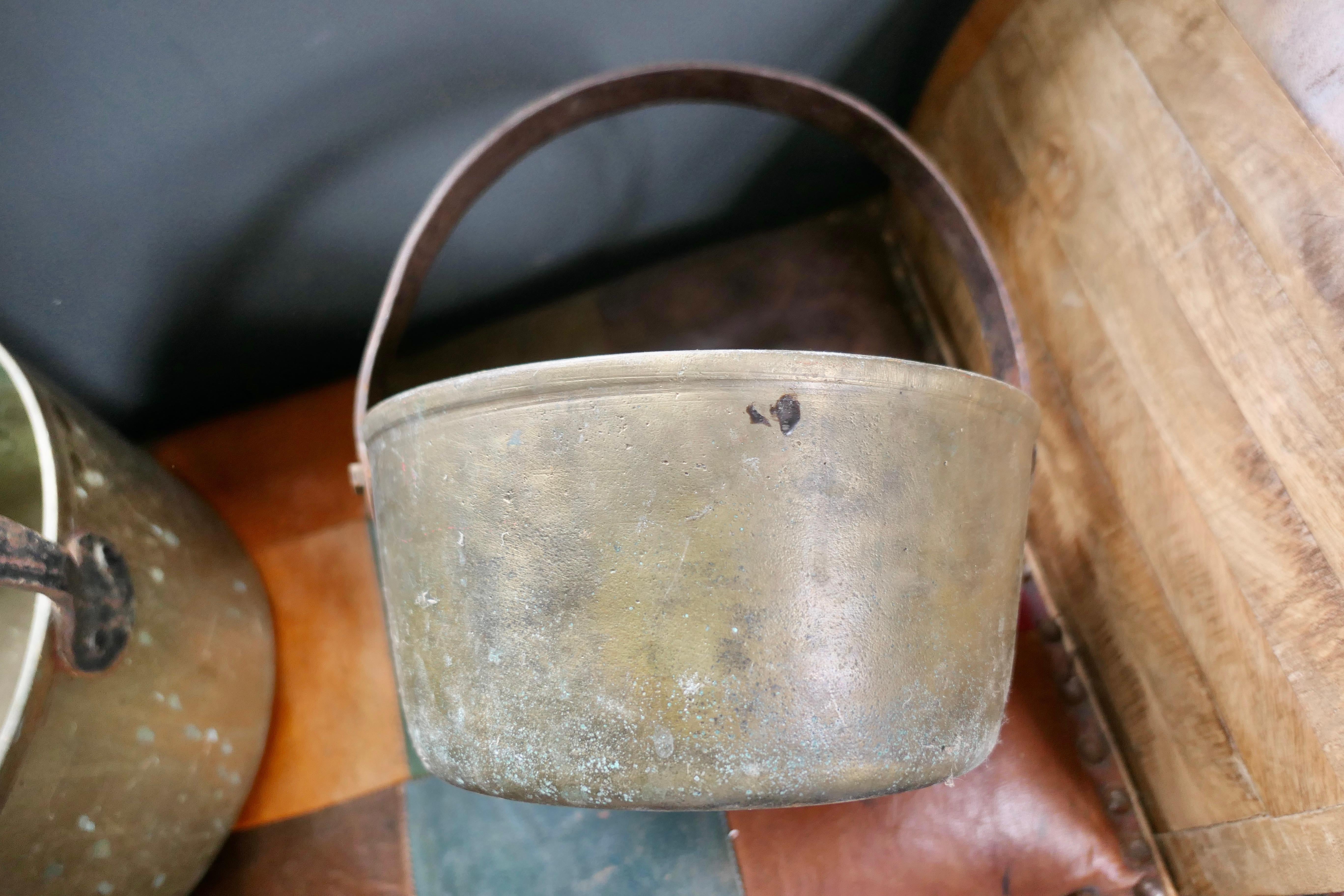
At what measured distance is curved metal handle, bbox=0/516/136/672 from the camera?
0.68m

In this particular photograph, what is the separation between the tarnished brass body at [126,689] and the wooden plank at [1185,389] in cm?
119

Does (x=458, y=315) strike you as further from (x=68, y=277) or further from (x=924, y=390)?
(x=924, y=390)

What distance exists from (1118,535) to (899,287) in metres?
0.57

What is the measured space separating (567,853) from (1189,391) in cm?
95

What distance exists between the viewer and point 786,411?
58 centimetres

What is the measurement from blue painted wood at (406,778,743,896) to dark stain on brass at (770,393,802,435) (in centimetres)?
68

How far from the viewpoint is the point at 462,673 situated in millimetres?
643

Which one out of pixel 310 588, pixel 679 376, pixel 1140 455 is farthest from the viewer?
pixel 310 588

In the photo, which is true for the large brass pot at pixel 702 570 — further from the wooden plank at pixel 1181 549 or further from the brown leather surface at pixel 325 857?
the brown leather surface at pixel 325 857

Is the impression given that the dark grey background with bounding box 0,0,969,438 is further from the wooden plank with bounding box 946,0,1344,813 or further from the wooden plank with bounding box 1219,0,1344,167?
the wooden plank with bounding box 1219,0,1344,167

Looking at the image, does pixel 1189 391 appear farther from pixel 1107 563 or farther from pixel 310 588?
pixel 310 588

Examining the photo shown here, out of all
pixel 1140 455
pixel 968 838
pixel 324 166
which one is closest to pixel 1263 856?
pixel 968 838

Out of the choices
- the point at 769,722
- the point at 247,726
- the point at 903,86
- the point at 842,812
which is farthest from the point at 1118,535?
the point at 247,726

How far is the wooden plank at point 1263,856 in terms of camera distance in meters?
0.73
